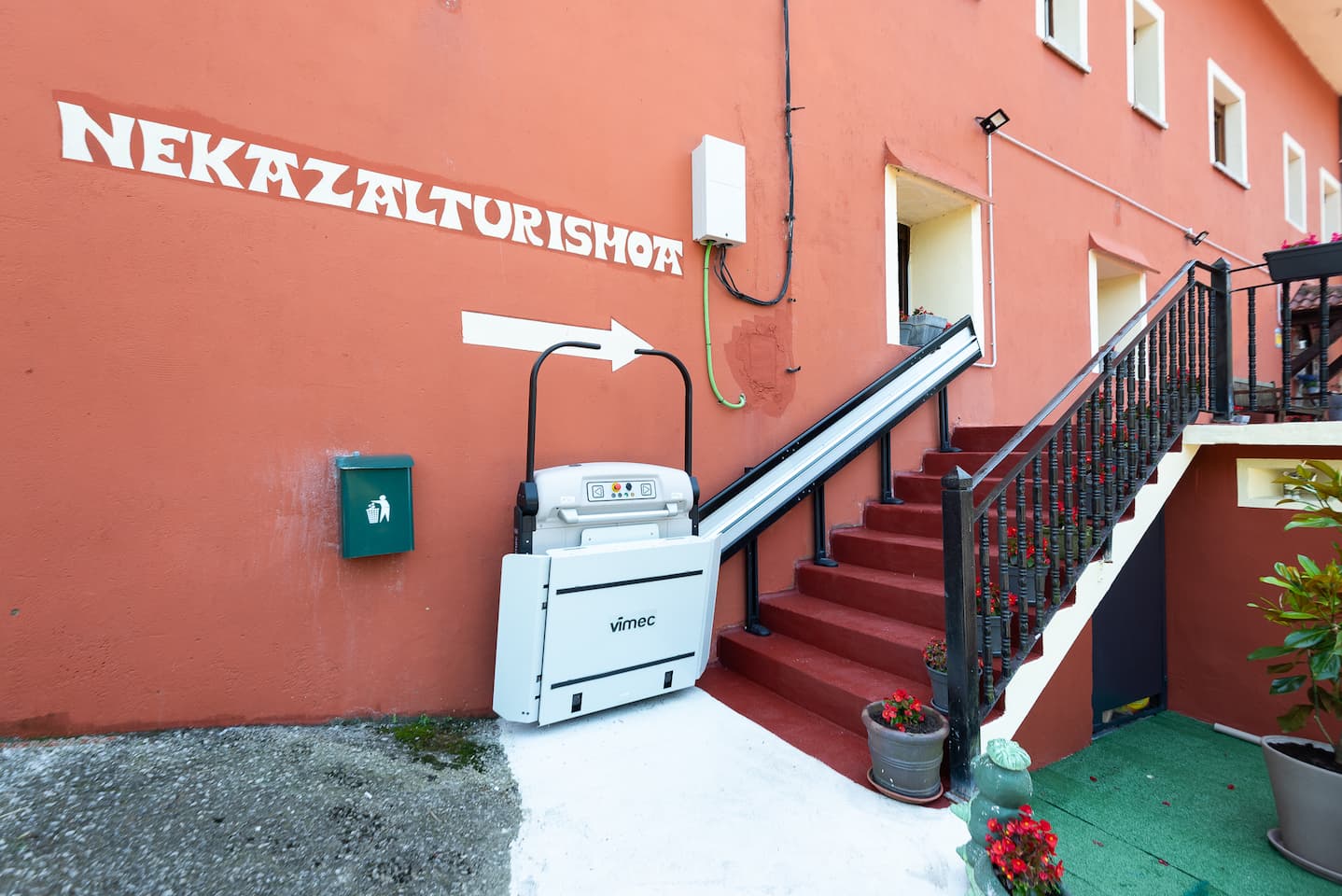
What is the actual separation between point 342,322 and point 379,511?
0.78m

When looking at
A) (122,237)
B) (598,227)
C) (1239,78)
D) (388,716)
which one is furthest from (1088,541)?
(1239,78)

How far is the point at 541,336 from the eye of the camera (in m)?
3.06

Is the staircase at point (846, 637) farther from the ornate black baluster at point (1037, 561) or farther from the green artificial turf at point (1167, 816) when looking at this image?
the green artificial turf at point (1167, 816)

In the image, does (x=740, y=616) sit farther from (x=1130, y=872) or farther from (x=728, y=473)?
(x=1130, y=872)

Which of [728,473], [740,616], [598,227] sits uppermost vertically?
[598,227]

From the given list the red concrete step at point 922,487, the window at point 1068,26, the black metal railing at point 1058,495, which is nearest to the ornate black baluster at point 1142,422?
the black metal railing at point 1058,495

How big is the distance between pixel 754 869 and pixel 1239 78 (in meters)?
11.6

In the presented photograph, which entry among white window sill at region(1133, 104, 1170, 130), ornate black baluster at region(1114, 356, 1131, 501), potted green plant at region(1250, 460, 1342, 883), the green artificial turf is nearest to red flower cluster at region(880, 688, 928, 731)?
the green artificial turf

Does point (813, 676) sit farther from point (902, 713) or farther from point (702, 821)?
point (702, 821)

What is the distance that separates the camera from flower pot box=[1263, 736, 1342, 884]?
2742mm

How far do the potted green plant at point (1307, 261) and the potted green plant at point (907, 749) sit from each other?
3.59 metres

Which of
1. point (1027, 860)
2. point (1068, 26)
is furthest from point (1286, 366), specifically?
point (1068, 26)

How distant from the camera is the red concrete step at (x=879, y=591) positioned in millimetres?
3035

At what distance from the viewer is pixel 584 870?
1.84 m
